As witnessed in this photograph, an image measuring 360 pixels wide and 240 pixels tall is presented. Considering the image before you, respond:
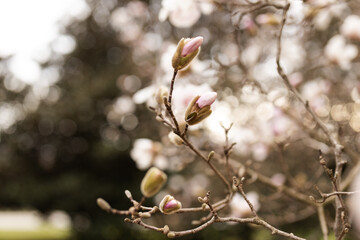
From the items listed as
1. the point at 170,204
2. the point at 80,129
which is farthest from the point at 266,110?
the point at 80,129

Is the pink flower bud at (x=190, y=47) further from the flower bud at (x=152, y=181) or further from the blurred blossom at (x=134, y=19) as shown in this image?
the blurred blossom at (x=134, y=19)

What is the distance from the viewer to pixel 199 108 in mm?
793

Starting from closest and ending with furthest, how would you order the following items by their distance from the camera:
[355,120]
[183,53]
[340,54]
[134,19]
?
[183,53] < [340,54] < [355,120] < [134,19]

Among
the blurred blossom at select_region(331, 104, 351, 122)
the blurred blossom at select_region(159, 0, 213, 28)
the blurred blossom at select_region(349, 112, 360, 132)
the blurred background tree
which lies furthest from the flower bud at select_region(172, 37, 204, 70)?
the blurred background tree

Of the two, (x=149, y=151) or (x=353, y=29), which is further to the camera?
(x=353, y=29)

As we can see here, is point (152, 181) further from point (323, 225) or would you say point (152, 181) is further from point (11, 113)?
point (11, 113)

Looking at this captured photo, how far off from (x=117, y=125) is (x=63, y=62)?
2264 millimetres

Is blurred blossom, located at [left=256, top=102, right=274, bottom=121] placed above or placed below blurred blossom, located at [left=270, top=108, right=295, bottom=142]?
above

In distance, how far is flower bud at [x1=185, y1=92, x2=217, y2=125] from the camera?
79 centimetres

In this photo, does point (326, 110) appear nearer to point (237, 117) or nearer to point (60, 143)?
point (237, 117)

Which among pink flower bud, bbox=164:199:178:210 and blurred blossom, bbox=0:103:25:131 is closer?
pink flower bud, bbox=164:199:178:210

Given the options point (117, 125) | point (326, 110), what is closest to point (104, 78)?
point (117, 125)

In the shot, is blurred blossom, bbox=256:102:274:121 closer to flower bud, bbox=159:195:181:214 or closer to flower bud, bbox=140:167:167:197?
flower bud, bbox=140:167:167:197

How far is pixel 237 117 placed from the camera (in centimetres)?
256
